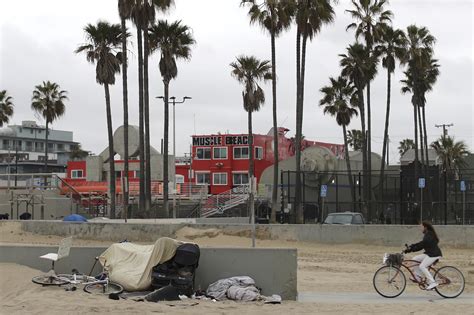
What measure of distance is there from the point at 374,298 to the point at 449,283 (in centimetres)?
152

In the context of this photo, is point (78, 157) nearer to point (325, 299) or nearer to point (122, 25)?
point (122, 25)

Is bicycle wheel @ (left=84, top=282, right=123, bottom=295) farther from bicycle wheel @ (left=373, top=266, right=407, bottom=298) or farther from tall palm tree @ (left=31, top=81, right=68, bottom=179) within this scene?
tall palm tree @ (left=31, top=81, right=68, bottom=179)

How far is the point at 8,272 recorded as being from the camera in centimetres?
1334

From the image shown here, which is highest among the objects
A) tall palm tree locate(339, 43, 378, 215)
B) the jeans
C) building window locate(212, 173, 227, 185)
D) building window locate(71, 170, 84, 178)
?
tall palm tree locate(339, 43, 378, 215)

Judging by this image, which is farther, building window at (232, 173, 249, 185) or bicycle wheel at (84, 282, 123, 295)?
building window at (232, 173, 249, 185)

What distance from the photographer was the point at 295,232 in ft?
89.6

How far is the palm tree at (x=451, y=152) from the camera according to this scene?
8194cm

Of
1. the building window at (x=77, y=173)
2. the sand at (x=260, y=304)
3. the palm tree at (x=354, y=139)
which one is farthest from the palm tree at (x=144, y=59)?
the palm tree at (x=354, y=139)

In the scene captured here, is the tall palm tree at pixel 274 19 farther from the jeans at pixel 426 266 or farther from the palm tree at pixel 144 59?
the jeans at pixel 426 266

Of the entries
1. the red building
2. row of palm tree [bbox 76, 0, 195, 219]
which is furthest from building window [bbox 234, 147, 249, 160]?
row of palm tree [bbox 76, 0, 195, 219]

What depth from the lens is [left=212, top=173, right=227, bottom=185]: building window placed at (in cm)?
7075

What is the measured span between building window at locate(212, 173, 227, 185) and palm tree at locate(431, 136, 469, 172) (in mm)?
27759

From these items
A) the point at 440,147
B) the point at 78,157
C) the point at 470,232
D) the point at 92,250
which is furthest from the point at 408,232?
the point at 78,157

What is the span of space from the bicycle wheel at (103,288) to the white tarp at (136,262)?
17 cm
